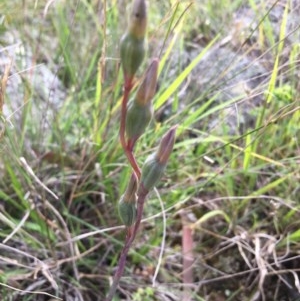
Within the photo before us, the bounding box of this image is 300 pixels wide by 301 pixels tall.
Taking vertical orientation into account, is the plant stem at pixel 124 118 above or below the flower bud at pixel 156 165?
above

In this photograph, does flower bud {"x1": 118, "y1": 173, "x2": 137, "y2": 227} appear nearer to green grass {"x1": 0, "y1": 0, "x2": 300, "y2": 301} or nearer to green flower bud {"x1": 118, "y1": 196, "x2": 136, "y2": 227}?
green flower bud {"x1": 118, "y1": 196, "x2": 136, "y2": 227}

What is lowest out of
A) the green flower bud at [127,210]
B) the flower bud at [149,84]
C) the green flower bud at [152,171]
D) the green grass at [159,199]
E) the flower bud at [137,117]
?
the green grass at [159,199]

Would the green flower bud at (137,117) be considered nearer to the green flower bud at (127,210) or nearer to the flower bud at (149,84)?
the flower bud at (149,84)

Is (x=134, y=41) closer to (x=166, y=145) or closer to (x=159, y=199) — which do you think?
(x=166, y=145)

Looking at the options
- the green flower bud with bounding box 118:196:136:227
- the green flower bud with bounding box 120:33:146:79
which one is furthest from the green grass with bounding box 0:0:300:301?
the green flower bud with bounding box 120:33:146:79

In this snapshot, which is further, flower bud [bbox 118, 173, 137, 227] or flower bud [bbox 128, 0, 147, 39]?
flower bud [bbox 118, 173, 137, 227]

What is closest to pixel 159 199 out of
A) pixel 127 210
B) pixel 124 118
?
pixel 127 210

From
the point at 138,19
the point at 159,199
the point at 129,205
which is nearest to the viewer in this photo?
the point at 138,19

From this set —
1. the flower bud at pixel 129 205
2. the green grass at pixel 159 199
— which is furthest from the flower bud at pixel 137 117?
the green grass at pixel 159 199

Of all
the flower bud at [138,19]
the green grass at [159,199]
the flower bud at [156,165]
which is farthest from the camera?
the green grass at [159,199]

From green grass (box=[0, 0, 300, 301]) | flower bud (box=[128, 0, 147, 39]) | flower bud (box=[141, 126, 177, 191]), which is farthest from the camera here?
green grass (box=[0, 0, 300, 301])

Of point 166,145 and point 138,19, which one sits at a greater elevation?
point 138,19

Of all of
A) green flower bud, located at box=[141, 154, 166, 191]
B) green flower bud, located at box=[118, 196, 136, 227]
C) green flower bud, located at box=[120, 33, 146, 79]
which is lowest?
green flower bud, located at box=[118, 196, 136, 227]

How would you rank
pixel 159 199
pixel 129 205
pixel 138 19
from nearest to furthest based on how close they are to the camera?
pixel 138 19 → pixel 129 205 → pixel 159 199
